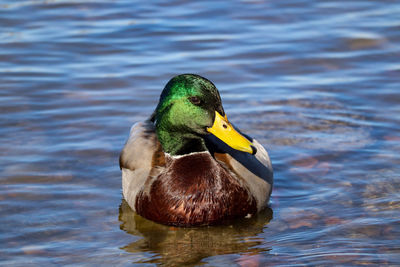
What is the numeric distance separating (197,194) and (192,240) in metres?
0.32

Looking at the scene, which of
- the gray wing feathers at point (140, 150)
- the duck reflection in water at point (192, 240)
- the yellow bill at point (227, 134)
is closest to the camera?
the duck reflection in water at point (192, 240)

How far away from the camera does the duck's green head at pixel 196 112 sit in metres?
4.89

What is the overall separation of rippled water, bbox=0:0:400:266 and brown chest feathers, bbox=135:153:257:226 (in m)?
0.11

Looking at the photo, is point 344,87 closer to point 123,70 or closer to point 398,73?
point 398,73

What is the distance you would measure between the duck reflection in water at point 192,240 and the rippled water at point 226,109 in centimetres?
1

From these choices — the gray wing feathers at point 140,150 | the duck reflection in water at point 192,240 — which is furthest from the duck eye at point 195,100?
the duck reflection in water at point 192,240

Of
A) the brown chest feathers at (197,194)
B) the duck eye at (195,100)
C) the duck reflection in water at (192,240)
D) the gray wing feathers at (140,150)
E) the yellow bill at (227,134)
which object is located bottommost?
the duck reflection in water at (192,240)

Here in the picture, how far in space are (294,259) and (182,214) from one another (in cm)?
94

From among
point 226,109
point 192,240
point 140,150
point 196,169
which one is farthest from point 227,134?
point 226,109

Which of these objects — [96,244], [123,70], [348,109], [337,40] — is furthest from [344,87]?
[96,244]

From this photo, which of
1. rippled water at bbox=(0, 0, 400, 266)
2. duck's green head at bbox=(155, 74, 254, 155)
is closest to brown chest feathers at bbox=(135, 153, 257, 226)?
rippled water at bbox=(0, 0, 400, 266)

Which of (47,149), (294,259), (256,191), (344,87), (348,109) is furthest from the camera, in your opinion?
(344,87)

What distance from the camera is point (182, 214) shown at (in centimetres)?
510

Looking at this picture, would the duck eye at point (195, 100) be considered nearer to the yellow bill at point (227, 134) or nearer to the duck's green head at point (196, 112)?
the duck's green head at point (196, 112)
